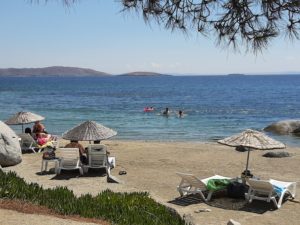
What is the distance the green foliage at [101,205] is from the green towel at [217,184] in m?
2.47

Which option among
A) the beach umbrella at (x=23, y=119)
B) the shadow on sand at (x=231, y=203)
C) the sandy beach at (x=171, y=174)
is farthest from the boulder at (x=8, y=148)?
the shadow on sand at (x=231, y=203)

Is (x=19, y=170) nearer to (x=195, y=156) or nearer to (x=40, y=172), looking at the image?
(x=40, y=172)

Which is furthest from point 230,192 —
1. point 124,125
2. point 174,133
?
point 124,125

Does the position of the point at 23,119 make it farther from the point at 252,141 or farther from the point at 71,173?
the point at 252,141

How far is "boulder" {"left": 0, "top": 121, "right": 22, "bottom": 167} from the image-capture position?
50.1 ft

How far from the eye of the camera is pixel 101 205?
8727 mm

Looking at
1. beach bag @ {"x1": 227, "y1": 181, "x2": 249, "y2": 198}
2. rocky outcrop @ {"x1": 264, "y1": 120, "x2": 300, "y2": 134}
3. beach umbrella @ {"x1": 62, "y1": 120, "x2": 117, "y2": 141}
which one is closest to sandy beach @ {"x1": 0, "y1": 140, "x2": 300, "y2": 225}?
beach bag @ {"x1": 227, "y1": 181, "x2": 249, "y2": 198}

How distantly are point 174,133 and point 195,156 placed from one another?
12959 mm

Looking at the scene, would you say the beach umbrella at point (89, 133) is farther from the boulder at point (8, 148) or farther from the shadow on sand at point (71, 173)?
the boulder at point (8, 148)

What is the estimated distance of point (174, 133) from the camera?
3216 cm

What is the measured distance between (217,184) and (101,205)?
14.3 feet

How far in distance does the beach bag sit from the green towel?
204 mm

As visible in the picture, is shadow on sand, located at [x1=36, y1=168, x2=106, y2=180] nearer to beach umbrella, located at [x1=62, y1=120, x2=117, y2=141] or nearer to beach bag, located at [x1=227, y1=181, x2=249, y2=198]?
beach umbrella, located at [x1=62, y1=120, x2=117, y2=141]

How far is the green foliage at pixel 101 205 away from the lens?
26.5ft
